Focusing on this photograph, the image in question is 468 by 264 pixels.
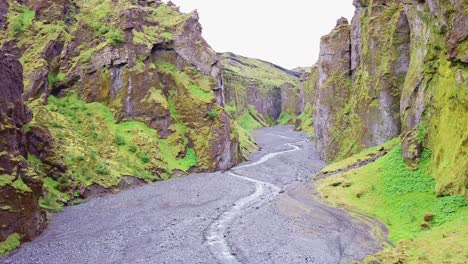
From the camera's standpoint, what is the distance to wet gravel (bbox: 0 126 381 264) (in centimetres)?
2045

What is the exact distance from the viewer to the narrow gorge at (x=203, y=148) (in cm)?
2194

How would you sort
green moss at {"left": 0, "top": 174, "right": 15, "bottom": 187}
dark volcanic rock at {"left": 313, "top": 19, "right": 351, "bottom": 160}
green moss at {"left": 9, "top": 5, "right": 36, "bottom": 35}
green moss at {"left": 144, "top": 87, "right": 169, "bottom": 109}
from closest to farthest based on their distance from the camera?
green moss at {"left": 0, "top": 174, "right": 15, "bottom": 187}
green moss at {"left": 9, "top": 5, "right": 36, "bottom": 35}
green moss at {"left": 144, "top": 87, "right": 169, "bottom": 109}
dark volcanic rock at {"left": 313, "top": 19, "right": 351, "bottom": 160}

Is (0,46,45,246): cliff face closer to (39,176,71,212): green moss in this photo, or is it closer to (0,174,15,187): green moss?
(0,174,15,187): green moss

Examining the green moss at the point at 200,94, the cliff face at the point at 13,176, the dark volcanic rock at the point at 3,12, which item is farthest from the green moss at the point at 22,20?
the cliff face at the point at 13,176

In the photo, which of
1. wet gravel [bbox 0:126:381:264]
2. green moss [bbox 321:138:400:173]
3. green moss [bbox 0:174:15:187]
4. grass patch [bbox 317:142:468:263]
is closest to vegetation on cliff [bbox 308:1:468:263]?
grass patch [bbox 317:142:468:263]

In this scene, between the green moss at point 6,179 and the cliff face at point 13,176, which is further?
the green moss at point 6,179

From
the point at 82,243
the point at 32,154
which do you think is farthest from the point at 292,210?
the point at 32,154

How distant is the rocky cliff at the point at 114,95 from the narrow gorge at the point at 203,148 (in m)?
0.17

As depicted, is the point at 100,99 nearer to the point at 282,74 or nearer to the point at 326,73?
the point at 326,73

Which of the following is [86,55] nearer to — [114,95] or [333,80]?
[114,95]

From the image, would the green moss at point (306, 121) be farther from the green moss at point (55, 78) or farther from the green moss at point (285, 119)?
the green moss at point (55, 78)

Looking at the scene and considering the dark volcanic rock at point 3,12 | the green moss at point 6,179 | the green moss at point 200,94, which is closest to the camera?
the green moss at point 6,179

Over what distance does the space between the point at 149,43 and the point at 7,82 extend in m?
26.8

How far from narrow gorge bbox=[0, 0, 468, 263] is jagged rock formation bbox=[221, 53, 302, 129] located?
2723 inches
